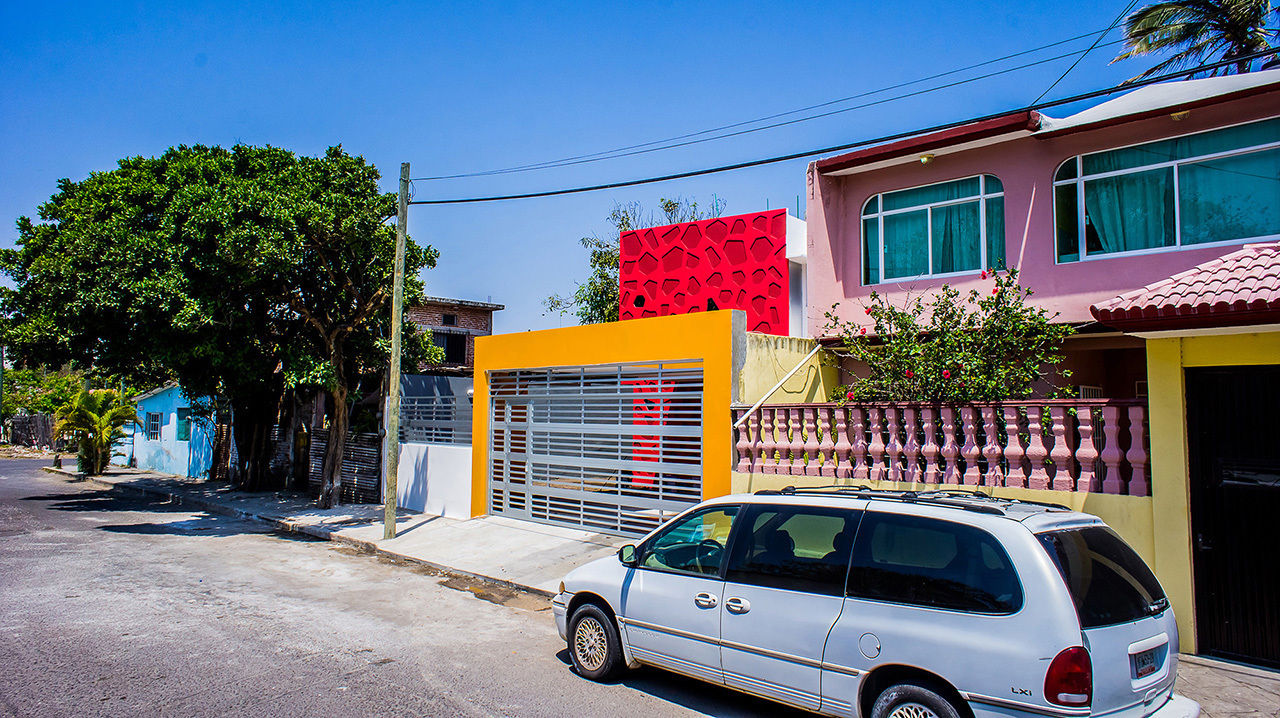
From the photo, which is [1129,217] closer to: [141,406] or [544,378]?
[544,378]

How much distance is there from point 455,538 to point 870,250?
27.6ft

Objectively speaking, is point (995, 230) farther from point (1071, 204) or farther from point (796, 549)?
point (796, 549)

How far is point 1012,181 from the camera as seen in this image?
11297 mm

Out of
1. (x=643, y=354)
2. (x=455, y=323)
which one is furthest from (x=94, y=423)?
(x=643, y=354)

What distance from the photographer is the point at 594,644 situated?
20.2 ft

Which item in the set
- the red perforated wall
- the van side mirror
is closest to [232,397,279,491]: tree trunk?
the red perforated wall

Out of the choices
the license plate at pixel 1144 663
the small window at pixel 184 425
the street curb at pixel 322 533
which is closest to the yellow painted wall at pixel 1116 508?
the license plate at pixel 1144 663

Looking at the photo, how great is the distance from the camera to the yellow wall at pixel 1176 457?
668cm

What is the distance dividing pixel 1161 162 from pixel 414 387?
51.2 feet

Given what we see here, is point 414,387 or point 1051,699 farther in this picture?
point 414,387

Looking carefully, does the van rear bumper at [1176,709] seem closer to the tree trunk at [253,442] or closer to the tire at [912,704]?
the tire at [912,704]

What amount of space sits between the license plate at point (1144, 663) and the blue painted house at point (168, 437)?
2622cm

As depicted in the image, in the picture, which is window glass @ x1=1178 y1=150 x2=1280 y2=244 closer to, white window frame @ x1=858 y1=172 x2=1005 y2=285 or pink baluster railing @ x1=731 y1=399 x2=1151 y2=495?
white window frame @ x1=858 y1=172 x2=1005 y2=285

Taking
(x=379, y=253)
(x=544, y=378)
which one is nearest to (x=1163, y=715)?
(x=544, y=378)
